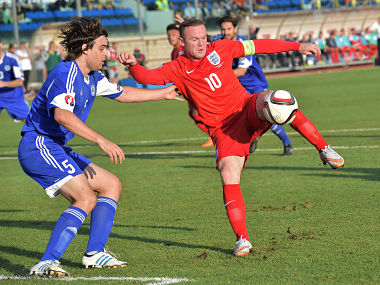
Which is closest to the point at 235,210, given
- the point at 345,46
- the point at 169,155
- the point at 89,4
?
the point at 169,155

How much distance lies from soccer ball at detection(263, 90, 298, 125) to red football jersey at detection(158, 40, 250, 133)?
51cm

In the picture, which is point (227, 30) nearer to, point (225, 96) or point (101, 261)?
point (225, 96)

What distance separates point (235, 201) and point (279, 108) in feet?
2.80

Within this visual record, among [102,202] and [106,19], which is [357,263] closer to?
[102,202]

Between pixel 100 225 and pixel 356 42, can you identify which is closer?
pixel 100 225

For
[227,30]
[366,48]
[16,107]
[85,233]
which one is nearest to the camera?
[85,233]

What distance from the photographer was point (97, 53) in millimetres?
5164

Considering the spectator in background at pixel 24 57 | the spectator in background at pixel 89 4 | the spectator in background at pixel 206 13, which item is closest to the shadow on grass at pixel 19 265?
the spectator in background at pixel 24 57

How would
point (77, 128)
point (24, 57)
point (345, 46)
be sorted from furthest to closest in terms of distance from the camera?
1. point (345, 46)
2. point (24, 57)
3. point (77, 128)

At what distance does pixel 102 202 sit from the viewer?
544 cm

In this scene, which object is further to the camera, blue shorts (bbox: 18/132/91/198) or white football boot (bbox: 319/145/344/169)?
white football boot (bbox: 319/145/344/169)

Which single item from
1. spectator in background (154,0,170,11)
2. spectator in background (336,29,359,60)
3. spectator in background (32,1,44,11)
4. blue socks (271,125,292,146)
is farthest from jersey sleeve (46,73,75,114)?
spectator in background (336,29,359,60)

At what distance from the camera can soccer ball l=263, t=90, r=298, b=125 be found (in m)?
5.31

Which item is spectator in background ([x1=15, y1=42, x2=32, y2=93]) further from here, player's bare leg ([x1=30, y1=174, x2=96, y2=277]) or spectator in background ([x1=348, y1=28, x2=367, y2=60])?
player's bare leg ([x1=30, y1=174, x2=96, y2=277])
